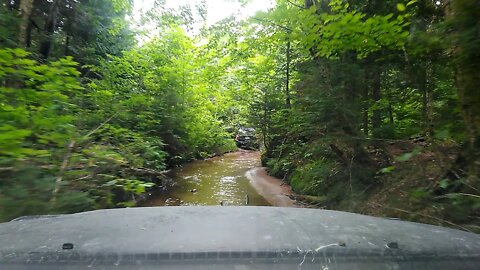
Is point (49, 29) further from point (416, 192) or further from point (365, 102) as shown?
point (416, 192)

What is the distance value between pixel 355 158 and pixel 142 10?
11.1 meters

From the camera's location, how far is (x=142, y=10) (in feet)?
46.1

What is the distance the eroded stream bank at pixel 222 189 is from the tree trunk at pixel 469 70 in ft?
18.0

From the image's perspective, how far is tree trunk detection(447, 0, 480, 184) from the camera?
2.94 meters

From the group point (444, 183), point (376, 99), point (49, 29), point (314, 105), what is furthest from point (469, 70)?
point (49, 29)

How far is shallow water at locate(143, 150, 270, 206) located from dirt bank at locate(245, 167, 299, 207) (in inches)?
8.3

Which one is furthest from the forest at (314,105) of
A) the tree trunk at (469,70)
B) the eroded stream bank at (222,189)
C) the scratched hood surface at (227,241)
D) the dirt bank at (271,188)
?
the scratched hood surface at (227,241)

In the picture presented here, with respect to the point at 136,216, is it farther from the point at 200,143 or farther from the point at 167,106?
the point at 200,143

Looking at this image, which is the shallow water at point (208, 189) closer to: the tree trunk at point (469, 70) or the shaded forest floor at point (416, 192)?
the shaded forest floor at point (416, 192)

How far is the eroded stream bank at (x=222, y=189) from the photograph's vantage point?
10.2 m

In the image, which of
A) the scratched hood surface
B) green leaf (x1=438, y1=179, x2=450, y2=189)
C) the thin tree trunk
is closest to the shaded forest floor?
green leaf (x1=438, y1=179, x2=450, y2=189)

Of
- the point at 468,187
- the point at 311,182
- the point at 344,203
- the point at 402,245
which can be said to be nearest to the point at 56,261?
the point at 402,245

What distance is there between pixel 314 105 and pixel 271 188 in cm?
569

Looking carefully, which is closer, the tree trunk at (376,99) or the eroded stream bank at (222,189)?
the tree trunk at (376,99)
